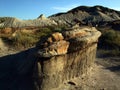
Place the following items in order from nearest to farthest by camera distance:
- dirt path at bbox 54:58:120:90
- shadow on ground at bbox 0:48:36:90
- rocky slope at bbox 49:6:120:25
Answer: dirt path at bbox 54:58:120:90 → shadow on ground at bbox 0:48:36:90 → rocky slope at bbox 49:6:120:25

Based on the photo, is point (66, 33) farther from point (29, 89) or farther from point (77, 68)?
point (29, 89)

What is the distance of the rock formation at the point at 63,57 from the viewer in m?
13.2

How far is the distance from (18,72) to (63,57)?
265 centimetres

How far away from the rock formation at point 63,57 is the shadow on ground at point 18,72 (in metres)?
0.73

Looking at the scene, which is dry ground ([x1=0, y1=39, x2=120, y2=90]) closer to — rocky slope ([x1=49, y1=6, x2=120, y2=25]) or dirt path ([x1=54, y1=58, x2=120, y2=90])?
dirt path ([x1=54, y1=58, x2=120, y2=90])

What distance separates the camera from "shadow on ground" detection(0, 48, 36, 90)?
14103 millimetres

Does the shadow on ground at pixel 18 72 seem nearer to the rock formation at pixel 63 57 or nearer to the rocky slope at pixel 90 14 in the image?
the rock formation at pixel 63 57

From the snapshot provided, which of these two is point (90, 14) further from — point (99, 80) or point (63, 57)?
point (63, 57)

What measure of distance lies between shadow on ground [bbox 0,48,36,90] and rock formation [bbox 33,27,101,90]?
2.38 ft

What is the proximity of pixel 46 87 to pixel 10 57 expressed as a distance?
531 cm

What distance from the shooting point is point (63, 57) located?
45.2ft

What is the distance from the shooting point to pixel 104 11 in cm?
7756

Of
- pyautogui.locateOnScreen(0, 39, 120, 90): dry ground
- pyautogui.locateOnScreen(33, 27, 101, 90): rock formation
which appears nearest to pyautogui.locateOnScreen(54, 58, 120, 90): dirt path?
pyautogui.locateOnScreen(0, 39, 120, 90): dry ground

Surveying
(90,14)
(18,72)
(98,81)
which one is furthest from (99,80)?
(90,14)
